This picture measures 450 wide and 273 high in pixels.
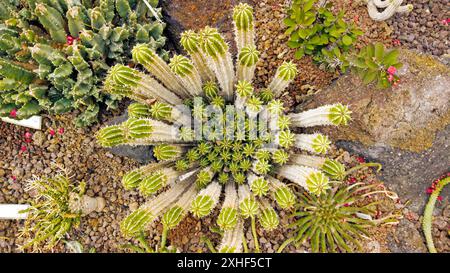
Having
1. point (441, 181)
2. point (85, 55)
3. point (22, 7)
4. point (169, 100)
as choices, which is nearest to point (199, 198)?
point (169, 100)

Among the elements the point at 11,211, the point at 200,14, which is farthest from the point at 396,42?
the point at 11,211

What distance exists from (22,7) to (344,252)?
3979mm

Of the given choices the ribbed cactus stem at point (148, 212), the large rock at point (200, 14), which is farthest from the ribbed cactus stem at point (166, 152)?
the large rock at point (200, 14)

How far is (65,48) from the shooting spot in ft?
13.0

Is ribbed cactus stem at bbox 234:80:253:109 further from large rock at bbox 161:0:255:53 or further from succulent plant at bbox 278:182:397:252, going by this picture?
succulent plant at bbox 278:182:397:252

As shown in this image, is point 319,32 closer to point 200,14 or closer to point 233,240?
point 200,14

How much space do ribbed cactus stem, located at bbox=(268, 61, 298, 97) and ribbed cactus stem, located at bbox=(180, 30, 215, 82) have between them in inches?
23.0

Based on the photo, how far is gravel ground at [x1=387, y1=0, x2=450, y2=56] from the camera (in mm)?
4246

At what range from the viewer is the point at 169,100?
3.84 metres

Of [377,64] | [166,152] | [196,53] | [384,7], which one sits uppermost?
[384,7]

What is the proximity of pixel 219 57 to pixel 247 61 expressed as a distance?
229 millimetres

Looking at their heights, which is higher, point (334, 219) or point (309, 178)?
point (309, 178)

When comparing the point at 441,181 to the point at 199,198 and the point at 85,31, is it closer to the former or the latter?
the point at 199,198

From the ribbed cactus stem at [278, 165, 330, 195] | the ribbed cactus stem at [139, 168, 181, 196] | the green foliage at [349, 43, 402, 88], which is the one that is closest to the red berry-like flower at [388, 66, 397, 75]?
the green foliage at [349, 43, 402, 88]
